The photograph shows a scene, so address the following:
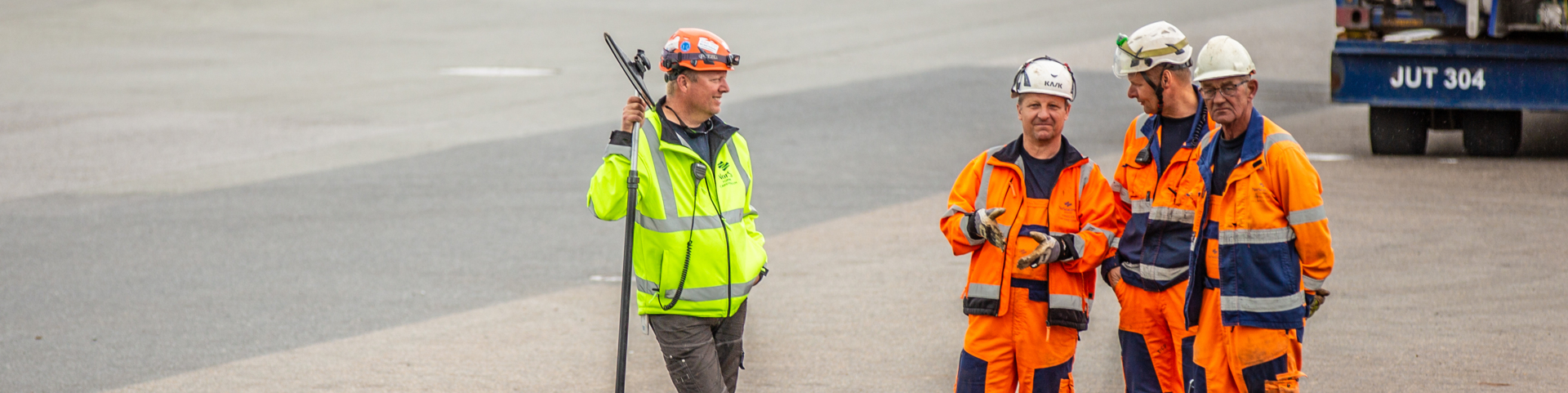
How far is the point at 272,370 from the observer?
6.87m

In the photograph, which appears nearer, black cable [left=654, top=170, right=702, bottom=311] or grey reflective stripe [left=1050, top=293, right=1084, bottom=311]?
black cable [left=654, top=170, right=702, bottom=311]

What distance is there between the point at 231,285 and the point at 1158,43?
19.9ft

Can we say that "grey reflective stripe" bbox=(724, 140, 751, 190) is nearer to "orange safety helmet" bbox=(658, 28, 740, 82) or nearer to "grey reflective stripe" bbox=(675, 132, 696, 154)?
"grey reflective stripe" bbox=(675, 132, 696, 154)

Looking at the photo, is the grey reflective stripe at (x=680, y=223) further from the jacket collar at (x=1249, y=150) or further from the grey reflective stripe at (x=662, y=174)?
the jacket collar at (x=1249, y=150)

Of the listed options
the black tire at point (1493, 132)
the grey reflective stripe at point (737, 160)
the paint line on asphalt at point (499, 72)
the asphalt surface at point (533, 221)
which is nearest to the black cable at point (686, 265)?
the grey reflective stripe at point (737, 160)

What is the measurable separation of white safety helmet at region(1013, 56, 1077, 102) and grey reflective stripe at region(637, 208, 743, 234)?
3.56ft

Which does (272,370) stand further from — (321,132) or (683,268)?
(321,132)

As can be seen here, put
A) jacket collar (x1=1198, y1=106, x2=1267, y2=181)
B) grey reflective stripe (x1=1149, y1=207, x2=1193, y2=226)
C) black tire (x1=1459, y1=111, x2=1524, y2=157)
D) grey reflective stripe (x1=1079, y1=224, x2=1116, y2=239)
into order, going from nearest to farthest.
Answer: jacket collar (x1=1198, y1=106, x2=1267, y2=181) < grey reflective stripe (x1=1079, y1=224, x2=1116, y2=239) < grey reflective stripe (x1=1149, y1=207, x2=1193, y2=226) < black tire (x1=1459, y1=111, x2=1524, y2=157)

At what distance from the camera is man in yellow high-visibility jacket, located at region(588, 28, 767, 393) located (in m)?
4.66

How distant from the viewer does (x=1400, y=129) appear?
12.4 metres

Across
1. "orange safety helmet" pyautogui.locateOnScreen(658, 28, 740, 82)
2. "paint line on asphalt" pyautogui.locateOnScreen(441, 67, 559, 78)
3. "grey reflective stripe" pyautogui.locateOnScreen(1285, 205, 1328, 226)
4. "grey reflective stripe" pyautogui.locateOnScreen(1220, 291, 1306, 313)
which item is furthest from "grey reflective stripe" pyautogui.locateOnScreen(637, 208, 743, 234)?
"paint line on asphalt" pyautogui.locateOnScreen(441, 67, 559, 78)

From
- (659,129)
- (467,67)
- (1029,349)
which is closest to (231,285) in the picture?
(659,129)

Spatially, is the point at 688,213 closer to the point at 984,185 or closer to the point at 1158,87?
the point at 984,185

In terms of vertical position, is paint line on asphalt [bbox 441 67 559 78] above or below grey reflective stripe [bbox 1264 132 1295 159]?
below
